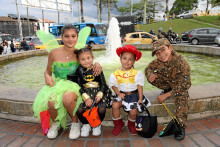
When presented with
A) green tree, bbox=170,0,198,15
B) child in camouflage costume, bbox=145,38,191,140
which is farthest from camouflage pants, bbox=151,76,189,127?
green tree, bbox=170,0,198,15

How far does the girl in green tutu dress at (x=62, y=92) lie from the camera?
2.29m

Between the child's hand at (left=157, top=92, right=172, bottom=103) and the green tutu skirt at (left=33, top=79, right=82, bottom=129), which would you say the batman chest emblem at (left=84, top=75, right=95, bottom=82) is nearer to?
the green tutu skirt at (left=33, top=79, right=82, bottom=129)

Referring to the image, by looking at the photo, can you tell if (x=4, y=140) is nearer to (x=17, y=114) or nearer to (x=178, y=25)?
(x=17, y=114)

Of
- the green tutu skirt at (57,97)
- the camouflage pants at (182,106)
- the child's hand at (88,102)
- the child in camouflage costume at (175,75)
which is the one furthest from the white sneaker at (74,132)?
the camouflage pants at (182,106)

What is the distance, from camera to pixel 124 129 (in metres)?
2.55

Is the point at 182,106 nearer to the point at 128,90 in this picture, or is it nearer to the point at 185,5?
the point at 128,90

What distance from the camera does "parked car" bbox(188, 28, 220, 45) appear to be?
13.4 meters

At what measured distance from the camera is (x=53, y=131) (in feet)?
7.70

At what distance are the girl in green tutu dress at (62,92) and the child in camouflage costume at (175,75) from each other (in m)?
0.90

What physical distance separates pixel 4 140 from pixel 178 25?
33.4 metres

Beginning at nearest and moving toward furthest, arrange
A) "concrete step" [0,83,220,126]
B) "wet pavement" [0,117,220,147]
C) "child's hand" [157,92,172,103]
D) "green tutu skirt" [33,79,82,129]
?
"wet pavement" [0,117,220,147] → "green tutu skirt" [33,79,82,129] → "child's hand" [157,92,172,103] → "concrete step" [0,83,220,126]

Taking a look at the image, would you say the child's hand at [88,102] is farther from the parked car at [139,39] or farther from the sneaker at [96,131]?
the parked car at [139,39]

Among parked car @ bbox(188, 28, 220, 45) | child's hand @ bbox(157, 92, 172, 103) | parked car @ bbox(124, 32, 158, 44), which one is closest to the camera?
child's hand @ bbox(157, 92, 172, 103)

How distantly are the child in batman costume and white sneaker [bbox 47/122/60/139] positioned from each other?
360mm
